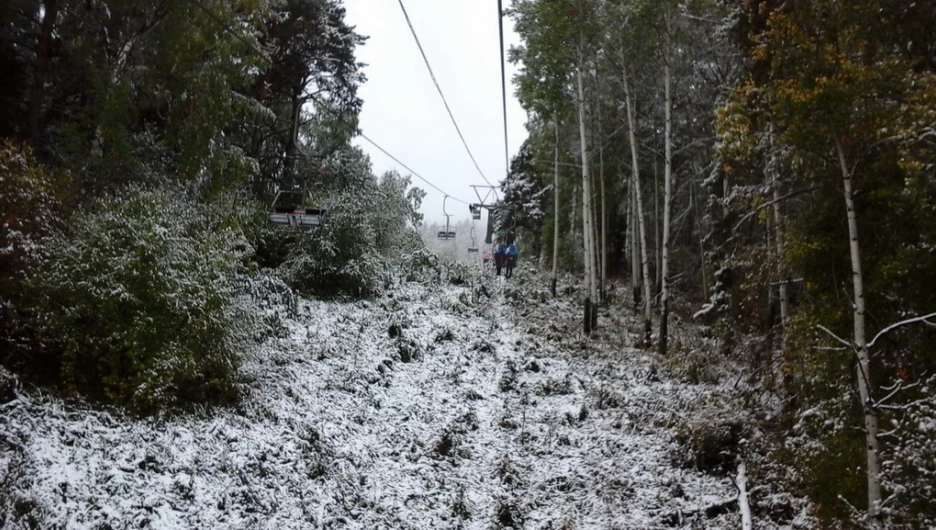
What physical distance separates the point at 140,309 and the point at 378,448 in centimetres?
419

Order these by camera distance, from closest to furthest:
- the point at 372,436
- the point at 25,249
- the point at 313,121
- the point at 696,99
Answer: the point at 25,249
the point at 372,436
the point at 696,99
the point at 313,121

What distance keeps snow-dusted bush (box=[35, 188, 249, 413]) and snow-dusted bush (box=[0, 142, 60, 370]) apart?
245 mm

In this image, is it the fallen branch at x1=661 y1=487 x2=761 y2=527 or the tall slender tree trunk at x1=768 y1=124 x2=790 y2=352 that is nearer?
the fallen branch at x1=661 y1=487 x2=761 y2=527

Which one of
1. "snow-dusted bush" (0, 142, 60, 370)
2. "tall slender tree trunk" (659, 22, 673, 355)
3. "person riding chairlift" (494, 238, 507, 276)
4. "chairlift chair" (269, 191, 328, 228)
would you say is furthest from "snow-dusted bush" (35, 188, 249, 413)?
"person riding chairlift" (494, 238, 507, 276)

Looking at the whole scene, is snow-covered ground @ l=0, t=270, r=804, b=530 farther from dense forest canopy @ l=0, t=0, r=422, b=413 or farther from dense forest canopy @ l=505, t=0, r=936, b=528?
dense forest canopy @ l=505, t=0, r=936, b=528

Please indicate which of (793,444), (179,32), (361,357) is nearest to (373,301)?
(361,357)

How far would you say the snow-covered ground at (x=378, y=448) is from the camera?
253 inches

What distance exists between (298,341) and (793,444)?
9.58 m

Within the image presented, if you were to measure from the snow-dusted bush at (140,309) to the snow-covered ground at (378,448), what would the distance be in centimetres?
49

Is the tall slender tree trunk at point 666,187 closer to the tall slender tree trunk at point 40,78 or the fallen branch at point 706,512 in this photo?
the fallen branch at point 706,512

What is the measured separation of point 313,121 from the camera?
101 ft

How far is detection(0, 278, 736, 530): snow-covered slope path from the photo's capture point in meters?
6.40

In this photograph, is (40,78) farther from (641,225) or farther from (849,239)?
(641,225)

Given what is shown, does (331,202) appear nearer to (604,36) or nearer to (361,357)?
(361,357)
